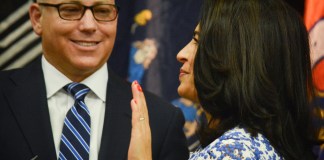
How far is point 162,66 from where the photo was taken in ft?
9.88

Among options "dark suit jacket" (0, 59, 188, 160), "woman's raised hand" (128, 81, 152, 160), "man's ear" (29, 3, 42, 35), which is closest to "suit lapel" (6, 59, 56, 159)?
"dark suit jacket" (0, 59, 188, 160)

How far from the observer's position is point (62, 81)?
7.89 ft

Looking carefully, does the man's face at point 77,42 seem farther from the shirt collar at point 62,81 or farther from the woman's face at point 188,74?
the woman's face at point 188,74

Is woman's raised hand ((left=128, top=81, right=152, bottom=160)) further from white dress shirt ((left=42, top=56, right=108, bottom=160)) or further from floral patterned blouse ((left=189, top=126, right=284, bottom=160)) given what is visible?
white dress shirt ((left=42, top=56, right=108, bottom=160))

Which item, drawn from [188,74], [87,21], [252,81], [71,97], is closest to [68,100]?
[71,97]

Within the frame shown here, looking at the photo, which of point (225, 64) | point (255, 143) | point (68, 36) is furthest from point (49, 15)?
point (255, 143)

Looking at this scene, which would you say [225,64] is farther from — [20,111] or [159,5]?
[159,5]

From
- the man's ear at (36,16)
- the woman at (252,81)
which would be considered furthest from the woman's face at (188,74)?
the man's ear at (36,16)

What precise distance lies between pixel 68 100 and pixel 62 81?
0.26ft

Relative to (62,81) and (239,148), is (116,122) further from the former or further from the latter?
(239,148)

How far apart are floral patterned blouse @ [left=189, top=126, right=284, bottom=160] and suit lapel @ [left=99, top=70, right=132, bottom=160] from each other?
0.53 meters

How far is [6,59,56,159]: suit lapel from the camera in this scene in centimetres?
225

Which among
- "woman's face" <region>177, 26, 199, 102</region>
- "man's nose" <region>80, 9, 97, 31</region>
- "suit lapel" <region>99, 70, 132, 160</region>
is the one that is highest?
"man's nose" <region>80, 9, 97, 31</region>

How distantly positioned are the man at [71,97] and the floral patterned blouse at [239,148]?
1.84 feet
